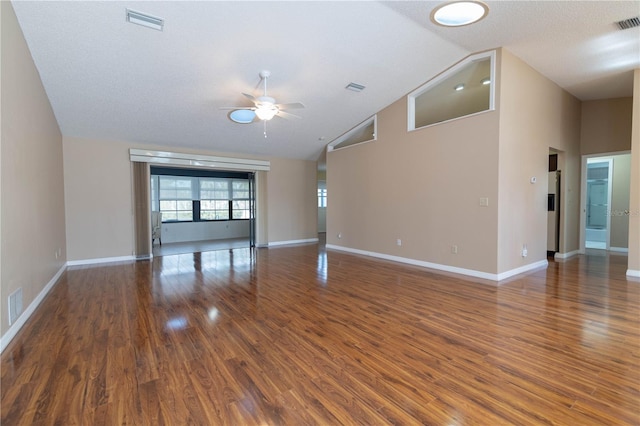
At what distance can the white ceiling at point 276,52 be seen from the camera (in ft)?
10.8

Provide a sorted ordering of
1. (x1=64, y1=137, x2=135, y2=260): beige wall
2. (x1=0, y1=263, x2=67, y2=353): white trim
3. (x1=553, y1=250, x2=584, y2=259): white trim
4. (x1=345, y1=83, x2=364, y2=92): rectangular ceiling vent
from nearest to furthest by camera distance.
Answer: (x1=0, y1=263, x2=67, y2=353): white trim
(x1=345, y1=83, x2=364, y2=92): rectangular ceiling vent
(x1=64, y1=137, x2=135, y2=260): beige wall
(x1=553, y1=250, x2=584, y2=259): white trim

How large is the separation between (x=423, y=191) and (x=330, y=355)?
390 cm

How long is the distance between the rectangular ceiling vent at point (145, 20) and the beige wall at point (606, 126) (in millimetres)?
8007

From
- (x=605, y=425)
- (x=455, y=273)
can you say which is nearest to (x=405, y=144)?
(x=455, y=273)

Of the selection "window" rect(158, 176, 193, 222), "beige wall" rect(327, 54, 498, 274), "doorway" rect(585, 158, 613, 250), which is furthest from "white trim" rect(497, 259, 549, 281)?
"window" rect(158, 176, 193, 222)

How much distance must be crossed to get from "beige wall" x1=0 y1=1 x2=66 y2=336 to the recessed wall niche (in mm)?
5434

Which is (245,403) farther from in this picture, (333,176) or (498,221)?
(333,176)

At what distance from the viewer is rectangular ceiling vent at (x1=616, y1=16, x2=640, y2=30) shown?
11.3ft

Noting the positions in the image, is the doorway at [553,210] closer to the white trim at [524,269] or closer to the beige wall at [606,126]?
the beige wall at [606,126]

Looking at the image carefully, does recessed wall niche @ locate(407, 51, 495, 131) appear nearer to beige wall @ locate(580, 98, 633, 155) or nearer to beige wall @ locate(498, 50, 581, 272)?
beige wall @ locate(498, 50, 581, 272)

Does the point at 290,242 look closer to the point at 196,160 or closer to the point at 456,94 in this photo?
the point at 196,160

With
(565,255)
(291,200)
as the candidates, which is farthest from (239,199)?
(565,255)

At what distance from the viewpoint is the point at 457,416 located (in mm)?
1620

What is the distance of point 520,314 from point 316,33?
13.3 feet
